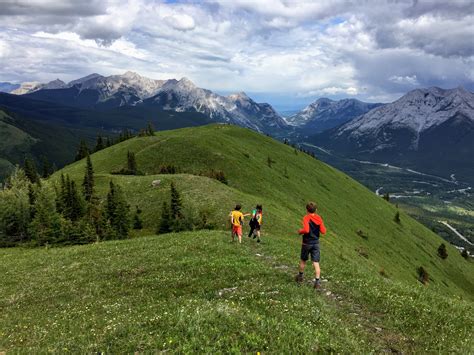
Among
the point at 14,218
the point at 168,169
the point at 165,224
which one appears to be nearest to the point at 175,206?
the point at 165,224

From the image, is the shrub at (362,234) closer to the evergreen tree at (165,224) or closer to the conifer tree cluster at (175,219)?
the conifer tree cluster at (175,219)

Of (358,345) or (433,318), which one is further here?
(433,318)

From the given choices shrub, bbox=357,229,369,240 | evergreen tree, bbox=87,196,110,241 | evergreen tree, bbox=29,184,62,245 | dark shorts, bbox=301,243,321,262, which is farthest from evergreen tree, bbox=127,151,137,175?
dark shorts, bbox=301,243,321,262

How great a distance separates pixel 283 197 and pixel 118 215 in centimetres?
4515

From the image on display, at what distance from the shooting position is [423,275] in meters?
86.8

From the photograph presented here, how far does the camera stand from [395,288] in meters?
19.9

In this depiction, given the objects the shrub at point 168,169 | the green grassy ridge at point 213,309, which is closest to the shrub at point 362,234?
the shrub at point 168,169

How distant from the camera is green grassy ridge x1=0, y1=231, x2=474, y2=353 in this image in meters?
12.1

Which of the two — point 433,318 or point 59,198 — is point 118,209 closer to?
point 59,198

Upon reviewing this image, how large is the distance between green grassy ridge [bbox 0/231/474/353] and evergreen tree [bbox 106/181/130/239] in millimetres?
24445

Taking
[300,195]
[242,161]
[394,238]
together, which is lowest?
[394,238]

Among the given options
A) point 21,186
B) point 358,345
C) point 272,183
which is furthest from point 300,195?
point 358,345

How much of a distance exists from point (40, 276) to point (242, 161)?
83100 millimetres

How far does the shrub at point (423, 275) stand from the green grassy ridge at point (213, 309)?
235 feet
